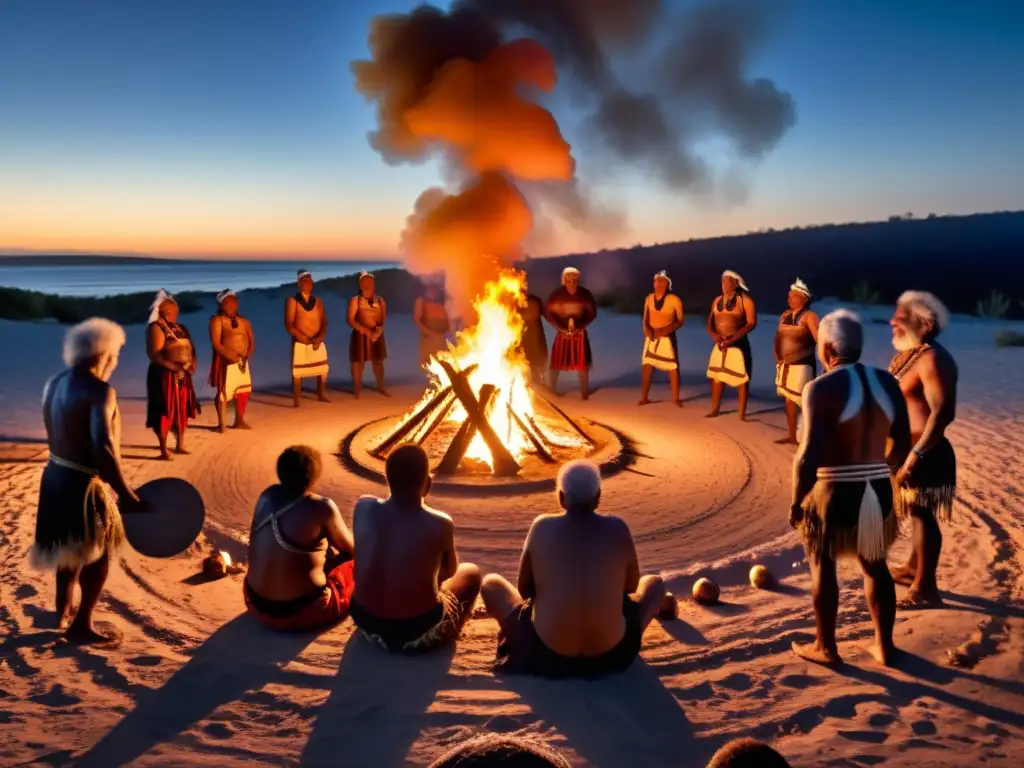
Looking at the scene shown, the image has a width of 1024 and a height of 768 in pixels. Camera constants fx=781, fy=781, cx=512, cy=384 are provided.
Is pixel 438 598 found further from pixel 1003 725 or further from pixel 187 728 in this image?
pixel 1003 725

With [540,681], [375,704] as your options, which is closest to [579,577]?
[540,681]

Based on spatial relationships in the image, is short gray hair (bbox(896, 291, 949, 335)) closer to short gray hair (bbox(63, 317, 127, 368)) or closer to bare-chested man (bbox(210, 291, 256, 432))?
short gray hair (bbox(63, 317, 127, 368))

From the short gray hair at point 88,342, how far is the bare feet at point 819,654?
4.05 meters

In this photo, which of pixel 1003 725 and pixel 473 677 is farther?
pixel 473 677

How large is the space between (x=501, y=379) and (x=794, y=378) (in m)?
3.55

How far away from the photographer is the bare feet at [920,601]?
16.2 ft

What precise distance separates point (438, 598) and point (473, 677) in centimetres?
46

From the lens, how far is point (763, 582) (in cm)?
542

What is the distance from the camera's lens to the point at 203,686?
4008mm

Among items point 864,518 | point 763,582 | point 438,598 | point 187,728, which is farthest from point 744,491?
point 187,728

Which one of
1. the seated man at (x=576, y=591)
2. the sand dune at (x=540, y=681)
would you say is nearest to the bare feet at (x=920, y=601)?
the sand dune at (x=540, y=681)

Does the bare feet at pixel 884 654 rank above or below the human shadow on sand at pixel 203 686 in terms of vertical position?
above

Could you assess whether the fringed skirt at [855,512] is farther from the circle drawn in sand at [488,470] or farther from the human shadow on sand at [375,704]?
the circle drawn in sand at [488,470]

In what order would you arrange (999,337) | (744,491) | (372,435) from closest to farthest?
1. (744,491)
2. (372,435)
3. (999,337)
